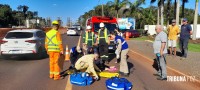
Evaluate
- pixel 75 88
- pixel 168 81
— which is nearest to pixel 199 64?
pixel 168 81

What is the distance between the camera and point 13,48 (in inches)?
619

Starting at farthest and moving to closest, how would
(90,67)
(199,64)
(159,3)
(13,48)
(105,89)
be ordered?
(159,3) → (13,48) → (199,64) → (90,67) → (105,89)

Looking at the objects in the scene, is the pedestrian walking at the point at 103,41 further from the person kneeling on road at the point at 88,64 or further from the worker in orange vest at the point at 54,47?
the worker in orange vest at the point at 54,47

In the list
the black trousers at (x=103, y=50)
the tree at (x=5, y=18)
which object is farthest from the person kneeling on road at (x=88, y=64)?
the tree at (x=5, y=18)

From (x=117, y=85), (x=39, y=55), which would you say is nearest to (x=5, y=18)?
(x=39, y=55)

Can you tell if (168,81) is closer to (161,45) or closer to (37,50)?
(161,45)

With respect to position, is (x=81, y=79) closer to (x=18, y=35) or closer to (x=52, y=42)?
(x=52, y=42)

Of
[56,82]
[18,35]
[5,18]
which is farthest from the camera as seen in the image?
[5,18]

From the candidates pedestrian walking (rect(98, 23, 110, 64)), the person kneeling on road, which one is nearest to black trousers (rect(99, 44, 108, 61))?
pedestrian walking (rect(98, 23, 110, 64))

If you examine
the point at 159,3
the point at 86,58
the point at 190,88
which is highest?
the point at 159,3

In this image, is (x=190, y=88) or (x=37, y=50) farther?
(x=37, y=50)

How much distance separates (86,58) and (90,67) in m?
0.36

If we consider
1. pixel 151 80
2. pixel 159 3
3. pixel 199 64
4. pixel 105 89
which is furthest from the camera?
pixel 159 3

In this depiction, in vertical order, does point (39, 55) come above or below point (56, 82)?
above
